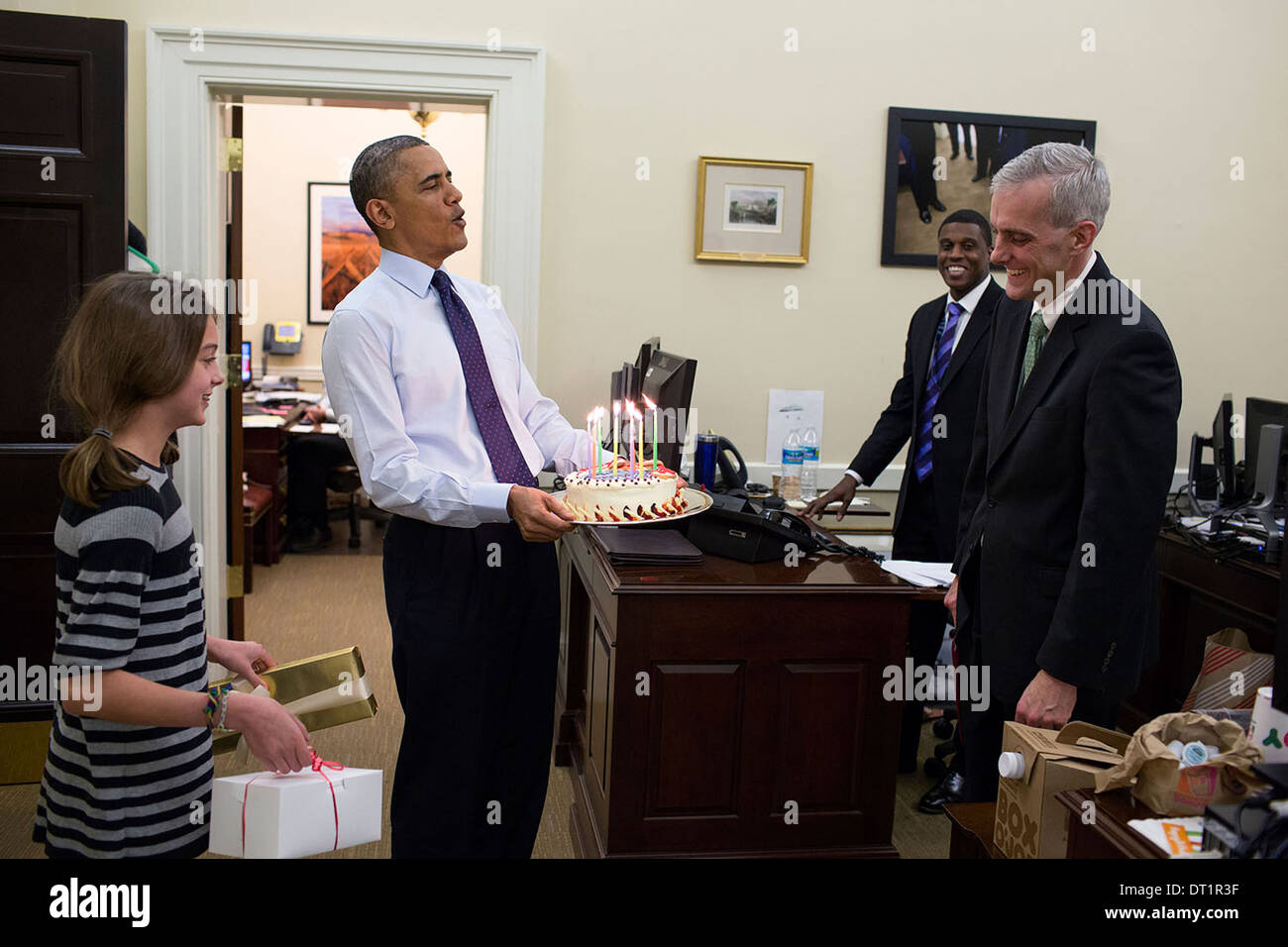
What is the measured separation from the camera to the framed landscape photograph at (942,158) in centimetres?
438

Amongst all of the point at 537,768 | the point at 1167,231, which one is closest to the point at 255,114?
the point at 1167,231

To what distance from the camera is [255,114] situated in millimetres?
8852

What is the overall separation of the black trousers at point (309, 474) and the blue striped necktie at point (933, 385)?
4.42 metres

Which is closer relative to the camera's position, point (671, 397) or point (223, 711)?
point (223, 711)

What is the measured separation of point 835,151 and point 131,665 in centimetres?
351

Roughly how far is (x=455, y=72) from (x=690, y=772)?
276cm

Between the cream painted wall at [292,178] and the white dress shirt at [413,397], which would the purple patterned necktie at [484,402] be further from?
the cream painted wall at [292,178]

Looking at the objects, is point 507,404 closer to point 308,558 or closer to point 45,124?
point 45,124

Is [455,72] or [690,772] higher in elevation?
[455,72]

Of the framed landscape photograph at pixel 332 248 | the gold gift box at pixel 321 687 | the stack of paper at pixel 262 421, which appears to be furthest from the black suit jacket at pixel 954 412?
the framed landscape photograph at pixel 332 248

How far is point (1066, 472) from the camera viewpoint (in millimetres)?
2150

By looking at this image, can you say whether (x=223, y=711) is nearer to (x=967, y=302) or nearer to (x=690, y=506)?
(x=690, y=506)

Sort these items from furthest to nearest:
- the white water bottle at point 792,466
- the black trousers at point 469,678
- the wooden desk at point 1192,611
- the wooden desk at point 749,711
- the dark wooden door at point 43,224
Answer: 1. the white water bottle at point 792,466
2. the wooden desk at point 1192,611
3. the dark wooden door at point 43,224
4. the wooden desk at point 749,711
5. the black trousers at point 469,678

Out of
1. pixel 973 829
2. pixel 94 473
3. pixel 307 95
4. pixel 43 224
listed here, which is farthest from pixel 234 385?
pixel 973 829
